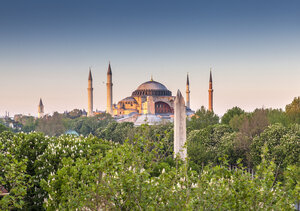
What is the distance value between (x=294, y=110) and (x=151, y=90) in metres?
88.3

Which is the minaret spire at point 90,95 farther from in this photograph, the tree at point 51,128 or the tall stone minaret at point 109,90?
the tree at point 51,128

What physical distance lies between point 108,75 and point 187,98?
97.9ft

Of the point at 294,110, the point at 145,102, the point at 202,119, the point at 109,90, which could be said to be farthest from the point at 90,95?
the point at 294,110

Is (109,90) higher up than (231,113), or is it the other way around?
(109,90)

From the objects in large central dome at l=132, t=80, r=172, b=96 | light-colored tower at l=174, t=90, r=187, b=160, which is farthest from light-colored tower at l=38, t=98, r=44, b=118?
light-colored tower at l=174, t=90, r=187, b=160

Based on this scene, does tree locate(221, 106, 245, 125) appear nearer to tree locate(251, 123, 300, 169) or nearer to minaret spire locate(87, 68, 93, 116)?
tree locate(251, 123, 300, 169)

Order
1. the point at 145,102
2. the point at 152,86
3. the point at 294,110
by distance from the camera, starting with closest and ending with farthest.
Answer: the point at 294,110
the point at 145,102
the point at 152,86

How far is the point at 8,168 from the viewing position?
8258 millimetres

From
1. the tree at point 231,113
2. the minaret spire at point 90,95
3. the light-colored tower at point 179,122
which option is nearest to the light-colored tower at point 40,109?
the minaret spire at point 90,95

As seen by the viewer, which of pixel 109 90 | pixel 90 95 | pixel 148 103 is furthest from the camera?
pixel 148 103

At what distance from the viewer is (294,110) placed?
4731 centimetres

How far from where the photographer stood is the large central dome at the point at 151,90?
133875 millimetres

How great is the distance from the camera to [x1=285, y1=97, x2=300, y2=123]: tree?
46125mm

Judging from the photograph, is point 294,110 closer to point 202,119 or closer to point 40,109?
point 202,119
